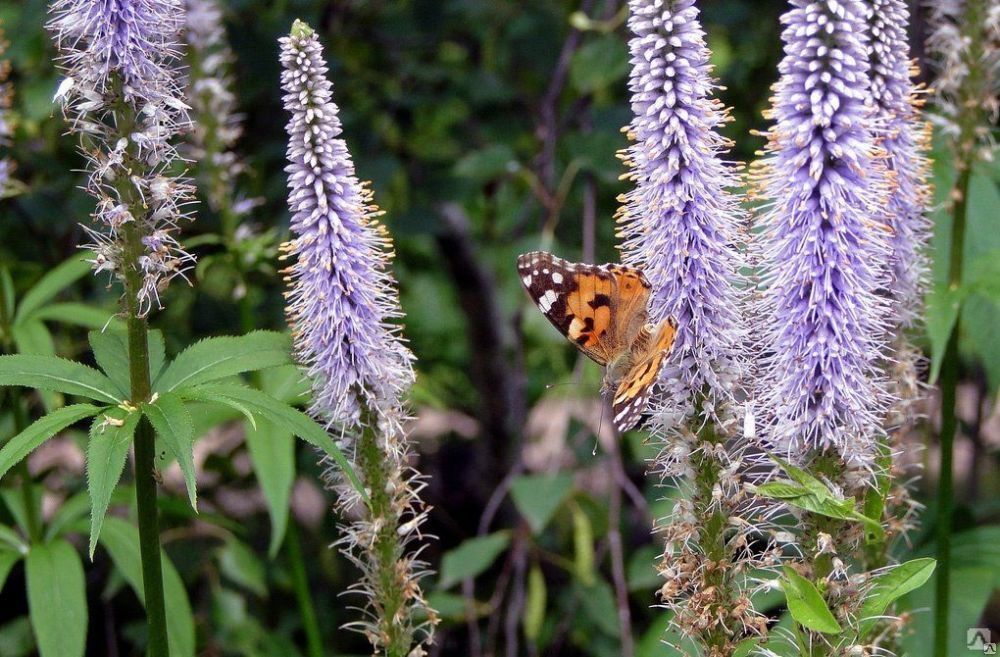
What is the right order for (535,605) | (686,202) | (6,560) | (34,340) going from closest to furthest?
(686,202), (6,560), (34,340), (535,605)

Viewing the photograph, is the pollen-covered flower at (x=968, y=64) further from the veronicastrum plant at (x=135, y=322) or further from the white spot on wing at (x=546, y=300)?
the veronicastrum plant at (x=135, y=322)

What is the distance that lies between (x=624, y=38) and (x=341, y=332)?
3.02 metres

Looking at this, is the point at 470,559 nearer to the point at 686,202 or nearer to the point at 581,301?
the point at 581,301

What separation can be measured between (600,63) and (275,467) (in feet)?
7.97

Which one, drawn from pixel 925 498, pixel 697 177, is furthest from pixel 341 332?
pixel 925 498

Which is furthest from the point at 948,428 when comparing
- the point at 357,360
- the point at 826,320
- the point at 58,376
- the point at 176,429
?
the point at 58,376

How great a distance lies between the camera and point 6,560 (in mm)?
3408

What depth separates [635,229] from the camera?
2676 millimetres

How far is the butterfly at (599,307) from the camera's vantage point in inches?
111

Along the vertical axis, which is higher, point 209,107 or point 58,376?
point 209,107

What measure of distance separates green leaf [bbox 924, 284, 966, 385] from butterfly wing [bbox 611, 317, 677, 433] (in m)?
1.01

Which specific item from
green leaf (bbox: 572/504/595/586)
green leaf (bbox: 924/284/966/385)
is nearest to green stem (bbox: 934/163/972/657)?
green leaf (bbox: 924/284/966/385)

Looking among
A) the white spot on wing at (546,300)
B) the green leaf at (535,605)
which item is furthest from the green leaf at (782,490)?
the green leaf at (535,605)

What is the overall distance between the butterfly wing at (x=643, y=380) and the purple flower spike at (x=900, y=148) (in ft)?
1.98
